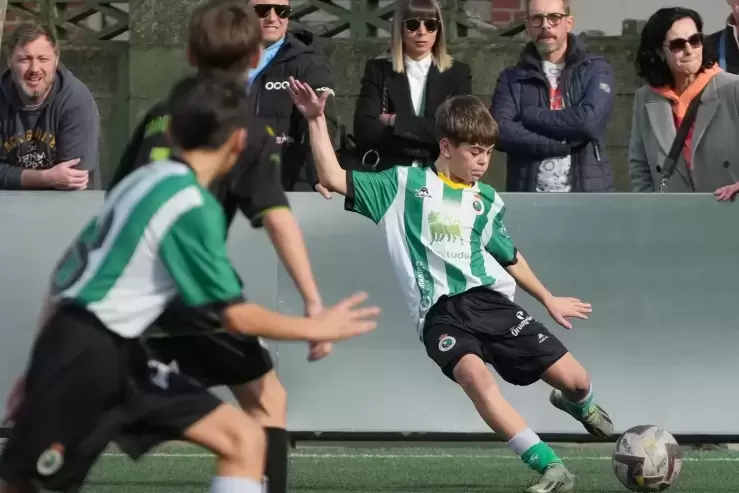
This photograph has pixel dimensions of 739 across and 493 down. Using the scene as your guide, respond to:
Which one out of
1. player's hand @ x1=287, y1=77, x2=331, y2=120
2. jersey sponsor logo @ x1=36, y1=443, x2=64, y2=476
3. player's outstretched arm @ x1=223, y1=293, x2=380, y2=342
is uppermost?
player's hand @ x1=287, y1=77, x2=331, y2=120

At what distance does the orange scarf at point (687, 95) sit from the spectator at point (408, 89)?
1064mm

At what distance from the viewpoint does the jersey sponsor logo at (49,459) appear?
4.07 meters

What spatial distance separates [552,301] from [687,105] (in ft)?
5.72

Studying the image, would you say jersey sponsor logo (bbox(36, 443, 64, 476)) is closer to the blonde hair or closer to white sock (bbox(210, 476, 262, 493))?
white sock (bbox(210, 476, 262, 493))

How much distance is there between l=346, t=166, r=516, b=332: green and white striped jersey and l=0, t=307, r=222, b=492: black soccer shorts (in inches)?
95.8

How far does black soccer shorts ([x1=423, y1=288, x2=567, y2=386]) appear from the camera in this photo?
641cm

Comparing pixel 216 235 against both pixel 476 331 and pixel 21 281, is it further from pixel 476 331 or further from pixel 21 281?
pixel 21 281

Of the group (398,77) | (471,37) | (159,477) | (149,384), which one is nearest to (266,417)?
(149,384)

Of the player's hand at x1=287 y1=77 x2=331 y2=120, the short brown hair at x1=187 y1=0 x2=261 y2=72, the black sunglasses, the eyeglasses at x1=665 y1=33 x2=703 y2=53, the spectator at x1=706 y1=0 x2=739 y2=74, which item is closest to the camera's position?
the short brown hair at x1=187 y1=0 x2=261 y2=72

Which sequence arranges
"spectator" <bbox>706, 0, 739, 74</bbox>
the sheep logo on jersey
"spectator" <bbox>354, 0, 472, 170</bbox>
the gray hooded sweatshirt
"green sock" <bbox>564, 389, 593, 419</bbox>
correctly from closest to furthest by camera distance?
1. the sheep logo on jersey
2. "green sock" <bbox>564, 389, 593, 419</bbox>
3. "spectator" <bbox>354, 0, 472, 170</bbox>
4. the gray hooded sweatshirt
5. "spectator" <bbox>706, 0, 739, 74</bbox>

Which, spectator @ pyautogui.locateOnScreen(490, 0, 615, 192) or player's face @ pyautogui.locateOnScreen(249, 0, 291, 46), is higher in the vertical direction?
player's face @ pyautogui.locateOnScreen(249, 0, 291, 46)

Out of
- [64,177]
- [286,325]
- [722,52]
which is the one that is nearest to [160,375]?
[286,325]

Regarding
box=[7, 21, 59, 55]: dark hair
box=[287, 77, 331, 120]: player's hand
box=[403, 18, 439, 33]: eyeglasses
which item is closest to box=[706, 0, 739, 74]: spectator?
box=[403, 18, 439, 33]: eyeglasses

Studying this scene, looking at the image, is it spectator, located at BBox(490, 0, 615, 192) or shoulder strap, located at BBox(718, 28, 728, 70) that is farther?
shoulder strap, located at BBox(718, 28, 728, 70)
